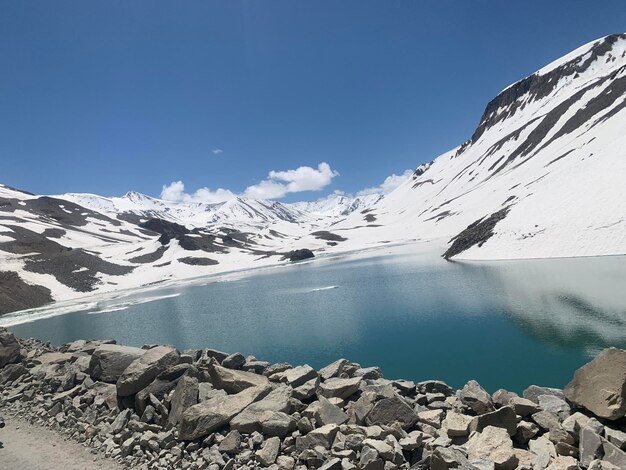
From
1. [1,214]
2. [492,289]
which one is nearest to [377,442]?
[492,289]

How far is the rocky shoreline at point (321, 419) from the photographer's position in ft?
32.4

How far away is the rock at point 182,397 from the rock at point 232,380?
4.04 ft

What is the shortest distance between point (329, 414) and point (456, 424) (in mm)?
4017

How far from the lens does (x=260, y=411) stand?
12.6 meters

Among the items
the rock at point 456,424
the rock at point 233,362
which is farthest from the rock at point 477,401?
the rock at point 233,362

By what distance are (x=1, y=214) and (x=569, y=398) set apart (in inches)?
8290

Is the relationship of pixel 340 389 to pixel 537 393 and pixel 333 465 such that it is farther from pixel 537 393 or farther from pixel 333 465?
pixel 537 393

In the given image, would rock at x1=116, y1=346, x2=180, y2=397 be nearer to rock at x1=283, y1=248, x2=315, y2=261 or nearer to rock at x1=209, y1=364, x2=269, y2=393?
rock at x1=209, y1=364, x2=269, y2=393

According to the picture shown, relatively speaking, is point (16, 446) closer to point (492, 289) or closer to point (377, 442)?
point (377, 442)

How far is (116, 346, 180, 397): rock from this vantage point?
50.1ft

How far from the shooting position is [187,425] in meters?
12.3

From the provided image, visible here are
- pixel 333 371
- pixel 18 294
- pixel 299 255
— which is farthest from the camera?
pixel 299 255

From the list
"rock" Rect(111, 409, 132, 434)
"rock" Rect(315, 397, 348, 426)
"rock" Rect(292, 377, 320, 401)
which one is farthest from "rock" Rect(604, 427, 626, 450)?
"rock" Rect(111, 409, 132, 434)

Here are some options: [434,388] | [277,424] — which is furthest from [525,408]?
[277,424]
